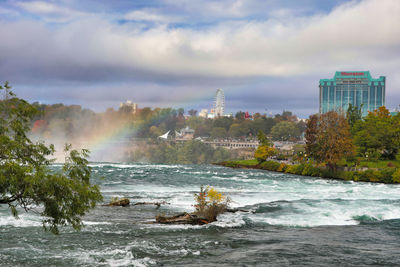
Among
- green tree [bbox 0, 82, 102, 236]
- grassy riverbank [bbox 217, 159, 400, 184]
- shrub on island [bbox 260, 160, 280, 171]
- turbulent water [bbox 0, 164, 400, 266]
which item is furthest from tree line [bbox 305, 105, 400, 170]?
green tree [bbox 0, 82, 102, 236]

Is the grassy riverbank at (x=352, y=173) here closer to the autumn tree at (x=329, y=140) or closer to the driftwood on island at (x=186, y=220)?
the autumn tree at (x=329, y=140)

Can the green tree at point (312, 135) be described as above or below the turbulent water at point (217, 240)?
above

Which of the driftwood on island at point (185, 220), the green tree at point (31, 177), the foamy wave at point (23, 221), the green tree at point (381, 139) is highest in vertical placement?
the green tree at point (381, 139)

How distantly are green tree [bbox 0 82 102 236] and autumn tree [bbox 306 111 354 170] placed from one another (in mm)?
65344

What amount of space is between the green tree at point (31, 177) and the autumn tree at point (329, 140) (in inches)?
2573

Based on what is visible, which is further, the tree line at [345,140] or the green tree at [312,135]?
the green tree at [312,135]

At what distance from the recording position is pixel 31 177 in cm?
1268

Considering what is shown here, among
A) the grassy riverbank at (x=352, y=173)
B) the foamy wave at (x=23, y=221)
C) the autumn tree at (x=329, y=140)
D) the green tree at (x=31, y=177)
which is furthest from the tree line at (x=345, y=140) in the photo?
the green tree at (x=31, y=177)

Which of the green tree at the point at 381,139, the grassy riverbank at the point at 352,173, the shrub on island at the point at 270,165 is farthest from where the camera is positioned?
the shrub on island at the point at 270,165

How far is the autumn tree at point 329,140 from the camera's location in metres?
74.6

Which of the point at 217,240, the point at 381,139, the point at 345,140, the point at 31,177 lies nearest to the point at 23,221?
the point at 217,240

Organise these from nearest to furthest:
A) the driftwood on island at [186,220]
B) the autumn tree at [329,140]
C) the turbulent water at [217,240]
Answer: the turbulent water at [217,240] < the driftwood on island at [186,220] < the autumn tree at [329,140]

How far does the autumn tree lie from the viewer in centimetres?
7462

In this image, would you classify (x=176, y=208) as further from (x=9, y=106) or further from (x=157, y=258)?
(x=9, y=106)
